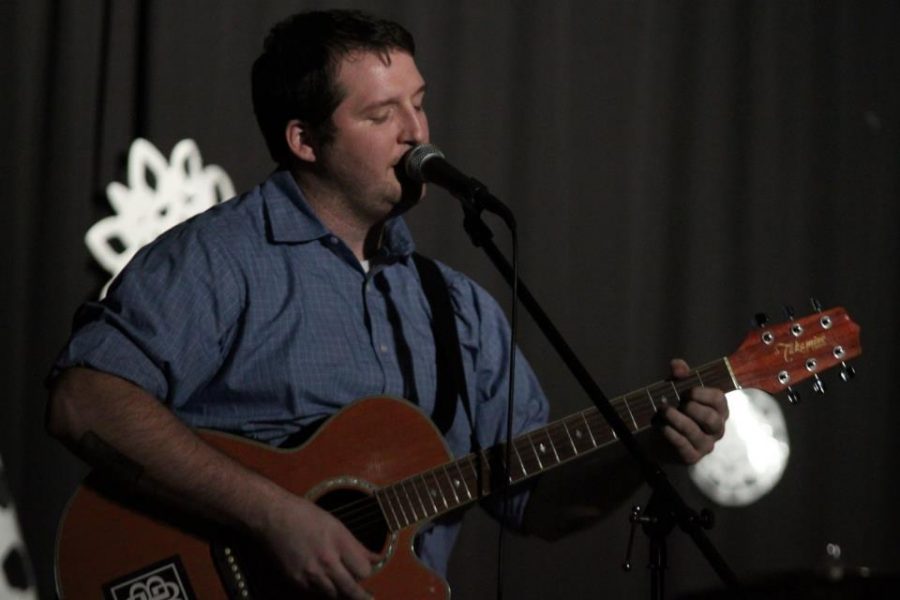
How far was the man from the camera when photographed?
1.98 metres

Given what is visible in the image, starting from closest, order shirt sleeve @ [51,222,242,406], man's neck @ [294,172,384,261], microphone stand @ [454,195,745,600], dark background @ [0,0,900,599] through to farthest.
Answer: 1. microphone stand @ [454,195,745,600]
2. shirt sleeve @ [51,222,242,406]
3. man's neck @ [294,172,384,261]
4. dark background @ [0,0,900,599]

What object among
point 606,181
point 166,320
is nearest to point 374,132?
point 166,320

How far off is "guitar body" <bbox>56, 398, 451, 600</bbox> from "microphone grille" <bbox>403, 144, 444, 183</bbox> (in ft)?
1.46

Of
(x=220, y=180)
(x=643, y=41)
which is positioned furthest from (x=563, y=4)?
(x=220, y=180)

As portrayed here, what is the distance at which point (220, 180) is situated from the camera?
9.39 feet

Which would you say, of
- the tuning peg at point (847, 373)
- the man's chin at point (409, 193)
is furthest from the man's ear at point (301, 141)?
the tuning peg at point (847, 373)

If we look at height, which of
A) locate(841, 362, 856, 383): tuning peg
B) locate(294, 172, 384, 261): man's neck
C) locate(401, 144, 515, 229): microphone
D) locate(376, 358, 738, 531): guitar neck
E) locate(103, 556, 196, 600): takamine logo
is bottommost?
locate(103, 556, 196, 600): takamine logo

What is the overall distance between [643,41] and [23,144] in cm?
183

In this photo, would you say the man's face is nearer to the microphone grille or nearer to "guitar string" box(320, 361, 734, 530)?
the microphone grille

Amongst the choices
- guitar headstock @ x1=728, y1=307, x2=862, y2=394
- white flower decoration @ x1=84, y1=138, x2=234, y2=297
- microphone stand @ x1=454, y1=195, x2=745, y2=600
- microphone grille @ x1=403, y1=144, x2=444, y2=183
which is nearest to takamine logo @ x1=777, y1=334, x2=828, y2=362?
guitar headstock @ x1=728, y1=307, x2=862, y2=394

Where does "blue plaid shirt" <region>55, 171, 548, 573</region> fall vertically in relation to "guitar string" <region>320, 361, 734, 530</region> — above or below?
above

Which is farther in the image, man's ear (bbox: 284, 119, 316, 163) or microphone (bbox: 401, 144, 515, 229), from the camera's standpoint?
man's ear (bbox: 284, 119, 316, 163)

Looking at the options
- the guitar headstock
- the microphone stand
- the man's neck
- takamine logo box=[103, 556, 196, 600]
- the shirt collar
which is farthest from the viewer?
the man's neck

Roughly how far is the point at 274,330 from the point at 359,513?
0.39 m
